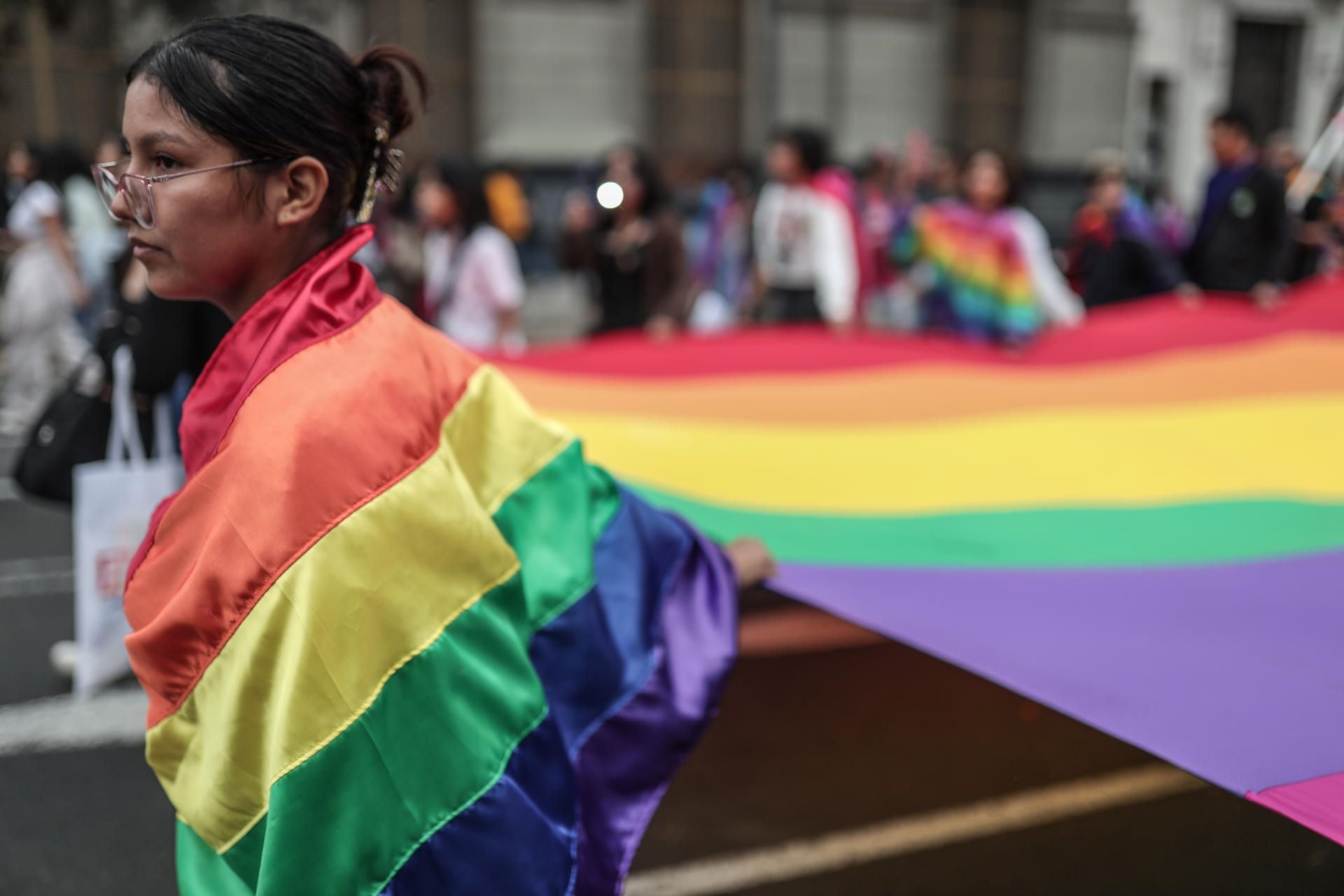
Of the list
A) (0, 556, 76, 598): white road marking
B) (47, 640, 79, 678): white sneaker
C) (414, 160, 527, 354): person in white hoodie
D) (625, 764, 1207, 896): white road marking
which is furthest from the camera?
(414, 160, 527, 354): person in white hoodie

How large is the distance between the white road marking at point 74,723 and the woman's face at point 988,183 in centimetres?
527

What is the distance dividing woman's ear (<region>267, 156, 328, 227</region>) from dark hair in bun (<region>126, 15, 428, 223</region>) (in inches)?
0.7

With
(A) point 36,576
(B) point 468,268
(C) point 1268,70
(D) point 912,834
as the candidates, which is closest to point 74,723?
(A) point 36,576

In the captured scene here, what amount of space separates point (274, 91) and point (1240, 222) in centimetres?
671

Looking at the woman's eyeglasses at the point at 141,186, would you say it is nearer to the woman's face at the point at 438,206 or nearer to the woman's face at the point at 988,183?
the woman's face at the point at 438,206

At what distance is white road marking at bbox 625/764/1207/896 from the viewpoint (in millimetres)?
3014

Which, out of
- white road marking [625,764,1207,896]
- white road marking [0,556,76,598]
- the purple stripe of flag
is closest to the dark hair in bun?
the purple stripe of flag

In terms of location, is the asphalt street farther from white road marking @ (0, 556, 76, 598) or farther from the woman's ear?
the woman's ear

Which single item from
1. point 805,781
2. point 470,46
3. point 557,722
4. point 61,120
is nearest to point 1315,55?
point 470,46

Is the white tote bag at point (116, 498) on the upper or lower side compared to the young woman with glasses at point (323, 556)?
lower

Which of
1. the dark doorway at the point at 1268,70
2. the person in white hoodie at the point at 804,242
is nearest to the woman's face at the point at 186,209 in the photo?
the person in white hoodie at the point at 804,242

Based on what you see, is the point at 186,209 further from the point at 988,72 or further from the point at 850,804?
the point at 988,72

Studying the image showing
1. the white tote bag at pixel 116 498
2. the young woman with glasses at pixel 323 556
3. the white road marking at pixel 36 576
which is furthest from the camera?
the white road marking at pixel 36 576

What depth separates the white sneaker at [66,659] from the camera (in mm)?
4113
